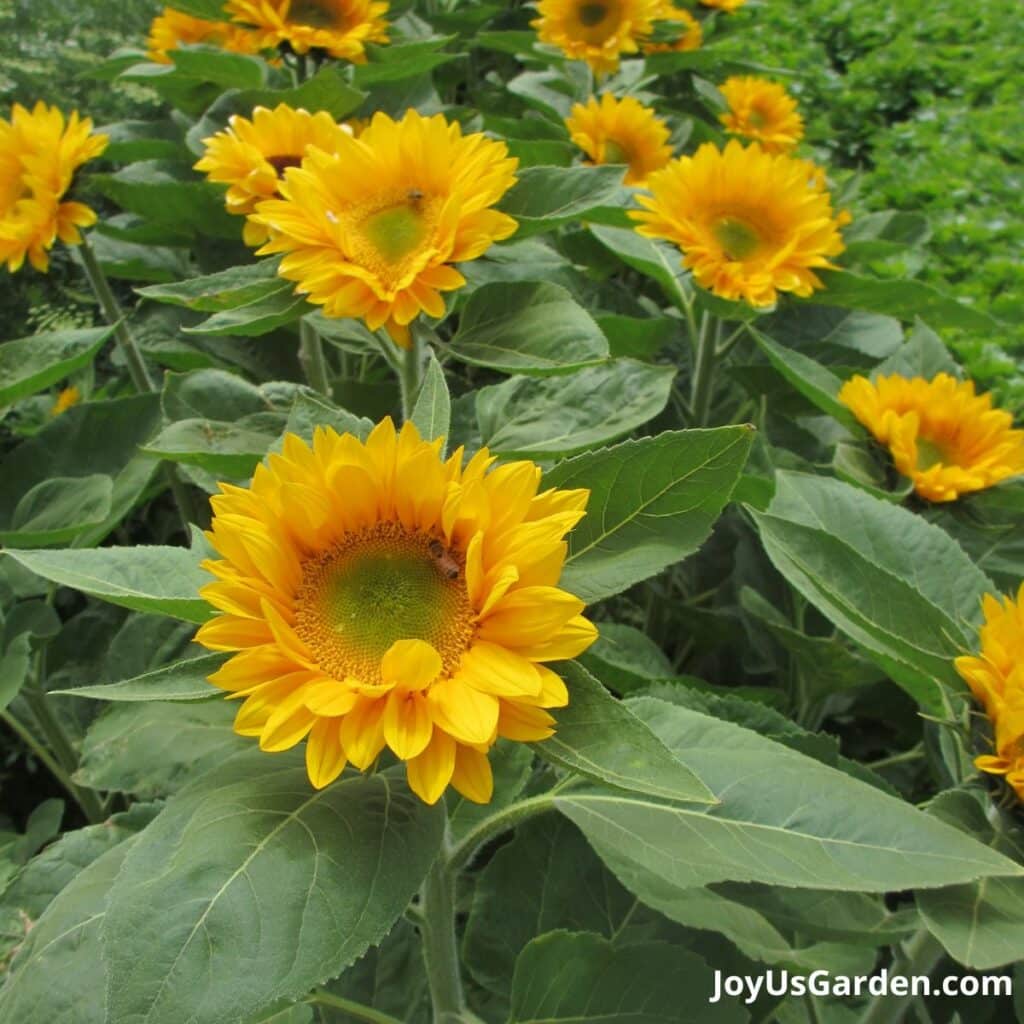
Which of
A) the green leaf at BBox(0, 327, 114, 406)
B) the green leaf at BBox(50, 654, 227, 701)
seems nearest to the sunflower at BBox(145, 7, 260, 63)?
the green leaf at BBox(0, 327, 114, 406)

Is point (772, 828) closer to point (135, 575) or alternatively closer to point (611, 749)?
point (611, 749)

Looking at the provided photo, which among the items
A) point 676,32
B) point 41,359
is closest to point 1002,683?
point 41,359

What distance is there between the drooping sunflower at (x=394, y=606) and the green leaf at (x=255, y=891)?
6 centimetres

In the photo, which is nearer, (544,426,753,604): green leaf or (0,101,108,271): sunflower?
(544,426,753,604): green leaf

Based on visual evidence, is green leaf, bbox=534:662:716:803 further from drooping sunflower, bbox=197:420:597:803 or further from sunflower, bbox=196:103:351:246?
sunflower, bbox=196:103:351:246

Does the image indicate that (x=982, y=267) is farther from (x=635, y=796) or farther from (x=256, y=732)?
(x=256, y=732)

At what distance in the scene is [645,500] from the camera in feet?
2.61

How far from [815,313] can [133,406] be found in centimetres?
118

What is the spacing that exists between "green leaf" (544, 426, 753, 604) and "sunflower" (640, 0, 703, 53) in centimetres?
189

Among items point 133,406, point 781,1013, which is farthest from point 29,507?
point 781,1013

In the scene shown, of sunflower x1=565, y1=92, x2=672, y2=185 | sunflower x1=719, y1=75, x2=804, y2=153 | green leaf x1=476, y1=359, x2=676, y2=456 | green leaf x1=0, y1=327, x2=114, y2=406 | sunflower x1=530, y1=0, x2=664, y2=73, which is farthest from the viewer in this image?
sunflower x1=719, y1=75, x2=804, y2=153

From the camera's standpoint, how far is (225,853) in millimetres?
667

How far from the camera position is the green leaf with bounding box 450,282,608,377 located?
1.13 metres

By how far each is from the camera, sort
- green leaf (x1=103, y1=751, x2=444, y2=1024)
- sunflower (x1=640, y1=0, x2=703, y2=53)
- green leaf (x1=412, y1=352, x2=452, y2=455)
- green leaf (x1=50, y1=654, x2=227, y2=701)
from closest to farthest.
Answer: green leaf (x1=103, y1=751, x2=444, y2=1024)
green leaf (x1=50, y1=654, x2=227, y2=701)
green leaf (x1=412, y1=352, x2=452, y2=455)
sunflower (x1=640, y1=0, x2=703, y2=53)
